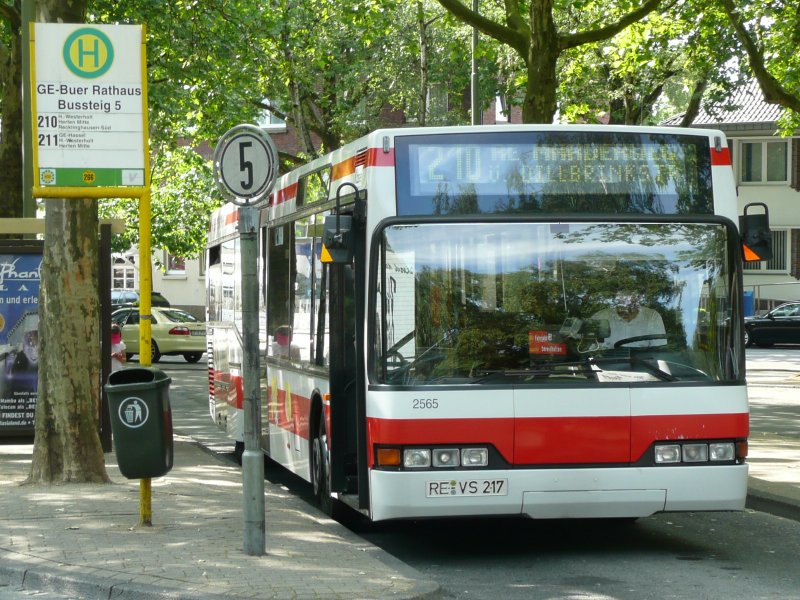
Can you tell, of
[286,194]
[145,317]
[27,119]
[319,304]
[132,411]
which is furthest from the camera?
[27,119]

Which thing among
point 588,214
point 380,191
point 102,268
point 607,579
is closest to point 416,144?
point 380,191

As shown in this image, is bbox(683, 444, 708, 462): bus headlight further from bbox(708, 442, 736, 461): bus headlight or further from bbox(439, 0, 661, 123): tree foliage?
bbox(439, 0, 661, 123): tree foliage

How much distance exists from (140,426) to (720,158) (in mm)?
4033

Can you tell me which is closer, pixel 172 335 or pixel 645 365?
pixel 645 365

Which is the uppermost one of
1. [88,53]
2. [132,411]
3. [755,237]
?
[88,53]

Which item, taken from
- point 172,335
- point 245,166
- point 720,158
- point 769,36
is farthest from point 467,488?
point 172,335

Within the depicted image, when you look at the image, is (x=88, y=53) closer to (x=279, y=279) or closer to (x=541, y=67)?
(x=279, y=279)

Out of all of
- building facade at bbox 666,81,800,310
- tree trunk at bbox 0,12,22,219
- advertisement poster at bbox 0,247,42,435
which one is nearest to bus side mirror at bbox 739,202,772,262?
advertisement poster at bbox 0,247,42,435

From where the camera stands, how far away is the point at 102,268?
13.1m

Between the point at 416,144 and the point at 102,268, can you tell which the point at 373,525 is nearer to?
the point at 416,144

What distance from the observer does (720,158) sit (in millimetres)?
8961

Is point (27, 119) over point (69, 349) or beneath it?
over

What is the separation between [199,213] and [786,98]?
30969 millimetres

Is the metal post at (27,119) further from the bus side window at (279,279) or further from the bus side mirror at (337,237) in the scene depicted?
the bus side mirror at (337,237)
